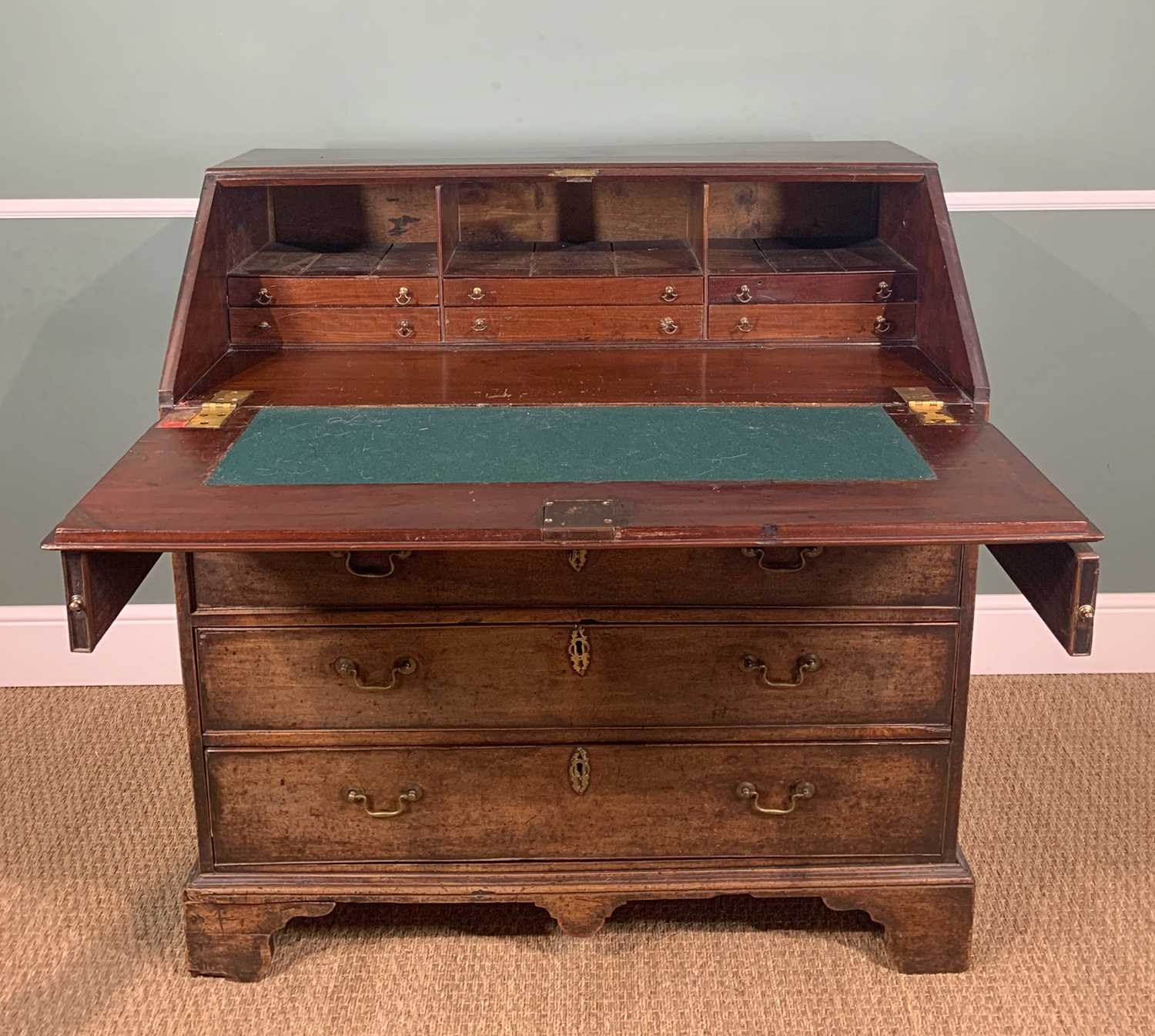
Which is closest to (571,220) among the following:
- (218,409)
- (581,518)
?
(218,409)

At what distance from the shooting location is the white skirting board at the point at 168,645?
323 centimetres

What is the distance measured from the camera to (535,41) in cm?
282

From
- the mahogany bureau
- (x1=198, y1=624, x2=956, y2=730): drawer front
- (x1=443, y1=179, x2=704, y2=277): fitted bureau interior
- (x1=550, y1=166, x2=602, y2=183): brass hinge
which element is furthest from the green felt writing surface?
(x1=443, y1=179, x2=704, y2=277): fitted bureau interior

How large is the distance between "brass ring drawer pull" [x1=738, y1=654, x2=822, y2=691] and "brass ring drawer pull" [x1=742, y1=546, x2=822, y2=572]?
0.15 m

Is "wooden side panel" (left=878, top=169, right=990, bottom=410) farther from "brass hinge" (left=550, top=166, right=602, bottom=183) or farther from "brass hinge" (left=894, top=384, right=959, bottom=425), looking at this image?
"brass hinge" (left=550, top=166, right=602, bottom=183)

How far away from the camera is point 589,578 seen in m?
2.13

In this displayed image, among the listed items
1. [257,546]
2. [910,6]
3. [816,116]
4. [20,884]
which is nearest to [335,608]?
[257,546]

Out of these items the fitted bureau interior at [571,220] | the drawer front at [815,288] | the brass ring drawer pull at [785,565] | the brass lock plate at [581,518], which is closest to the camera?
the brass lock plate at [581,518]

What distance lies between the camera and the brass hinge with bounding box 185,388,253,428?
214 cm

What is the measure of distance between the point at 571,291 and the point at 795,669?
2.57 ft

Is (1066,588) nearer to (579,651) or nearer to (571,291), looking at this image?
(579,651)

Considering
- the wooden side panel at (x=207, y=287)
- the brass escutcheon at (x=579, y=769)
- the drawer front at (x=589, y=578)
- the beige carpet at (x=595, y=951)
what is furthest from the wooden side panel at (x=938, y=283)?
the wooden side panel at (x=207, y=287)

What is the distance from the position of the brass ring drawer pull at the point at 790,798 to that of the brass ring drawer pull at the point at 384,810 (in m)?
0.51

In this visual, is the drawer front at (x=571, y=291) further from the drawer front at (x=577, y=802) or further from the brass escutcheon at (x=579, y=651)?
the drawer front at (x=577, y=802)
